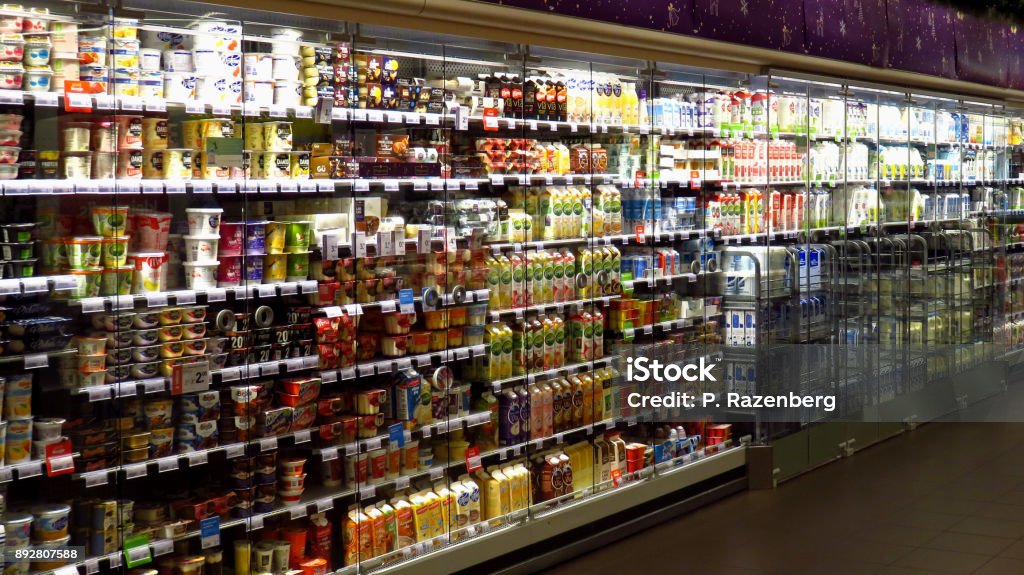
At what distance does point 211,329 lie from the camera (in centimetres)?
429

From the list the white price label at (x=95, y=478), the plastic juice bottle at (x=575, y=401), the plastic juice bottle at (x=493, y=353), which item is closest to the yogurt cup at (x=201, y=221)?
the white price label at (x=95, y=478)

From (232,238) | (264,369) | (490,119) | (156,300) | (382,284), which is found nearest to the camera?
(156,300)

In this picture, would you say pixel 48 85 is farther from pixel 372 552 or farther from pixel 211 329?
pixel 372 552

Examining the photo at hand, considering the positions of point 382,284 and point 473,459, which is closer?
point 382,284

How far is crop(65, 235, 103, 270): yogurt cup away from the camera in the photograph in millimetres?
3805

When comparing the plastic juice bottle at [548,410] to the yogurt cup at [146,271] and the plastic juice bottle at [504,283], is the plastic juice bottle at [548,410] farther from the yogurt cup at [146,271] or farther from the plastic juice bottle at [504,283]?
the yogurt cup at [146,271]

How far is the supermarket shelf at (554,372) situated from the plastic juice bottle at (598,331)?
0.14 feet

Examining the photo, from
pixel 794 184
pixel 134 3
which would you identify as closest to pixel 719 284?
pixel 794 184

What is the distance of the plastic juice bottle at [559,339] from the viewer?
19.4 ft

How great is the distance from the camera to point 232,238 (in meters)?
4.32

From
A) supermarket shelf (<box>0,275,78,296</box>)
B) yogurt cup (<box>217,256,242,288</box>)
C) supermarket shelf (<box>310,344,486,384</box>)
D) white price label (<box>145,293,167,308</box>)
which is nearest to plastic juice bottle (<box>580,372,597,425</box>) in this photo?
supermarket shelf (<box>310,344,486,384</box>)

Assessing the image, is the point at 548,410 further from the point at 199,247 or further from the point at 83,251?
the point at 83,251

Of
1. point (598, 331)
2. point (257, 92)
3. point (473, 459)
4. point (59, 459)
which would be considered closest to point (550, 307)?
point (598, 331)

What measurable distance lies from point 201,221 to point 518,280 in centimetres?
188
